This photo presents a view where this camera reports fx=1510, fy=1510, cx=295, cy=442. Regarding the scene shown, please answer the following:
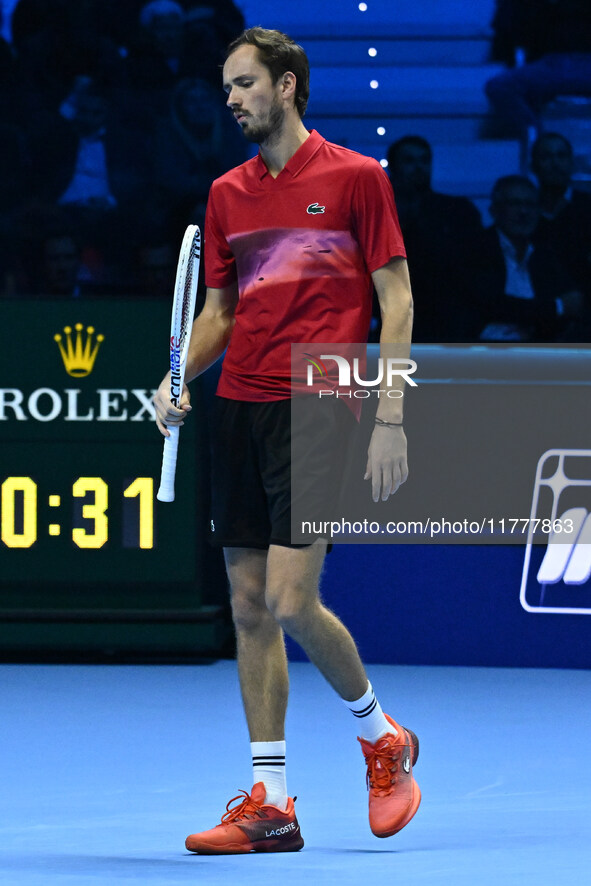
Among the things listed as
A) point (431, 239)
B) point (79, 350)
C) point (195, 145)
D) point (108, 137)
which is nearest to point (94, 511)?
point (79, 350)

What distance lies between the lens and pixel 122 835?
3.46 m

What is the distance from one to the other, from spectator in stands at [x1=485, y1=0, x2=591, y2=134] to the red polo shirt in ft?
13.0

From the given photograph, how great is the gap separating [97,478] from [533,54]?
121 inches

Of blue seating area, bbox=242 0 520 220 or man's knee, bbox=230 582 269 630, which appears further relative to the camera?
blue seating area, bbox=242 0 520 220

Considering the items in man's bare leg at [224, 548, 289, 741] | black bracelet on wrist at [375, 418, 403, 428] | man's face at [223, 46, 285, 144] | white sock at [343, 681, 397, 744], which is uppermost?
man's face at [223, 46, 285, 144]

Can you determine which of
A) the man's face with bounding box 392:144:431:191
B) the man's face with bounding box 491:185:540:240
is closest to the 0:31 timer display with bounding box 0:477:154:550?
the man's face with bounding box 392:144:431:191

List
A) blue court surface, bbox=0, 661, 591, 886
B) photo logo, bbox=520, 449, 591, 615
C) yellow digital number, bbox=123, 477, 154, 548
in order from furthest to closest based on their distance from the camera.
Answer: photo logo, bbox=520, 449, 591, 615, yellow digital number, bbox=123, 477, 154, 548, blue court surface, bbox=0, 661, 591, 886

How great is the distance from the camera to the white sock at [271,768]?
3395 millimetres

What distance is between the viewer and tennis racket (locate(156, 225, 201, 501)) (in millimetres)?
3352

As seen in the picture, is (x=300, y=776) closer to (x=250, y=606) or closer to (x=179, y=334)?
(x=250, y=606)

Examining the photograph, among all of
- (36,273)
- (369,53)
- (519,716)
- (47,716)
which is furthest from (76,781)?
(369,53)

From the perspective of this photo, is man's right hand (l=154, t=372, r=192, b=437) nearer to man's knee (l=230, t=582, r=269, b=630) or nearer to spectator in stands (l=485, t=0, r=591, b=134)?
man's knee (l=230, t=582, r=269, b=630)

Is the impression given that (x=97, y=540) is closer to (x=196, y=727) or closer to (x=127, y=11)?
(x=196, y=727)

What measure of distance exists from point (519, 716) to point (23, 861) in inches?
90.9
